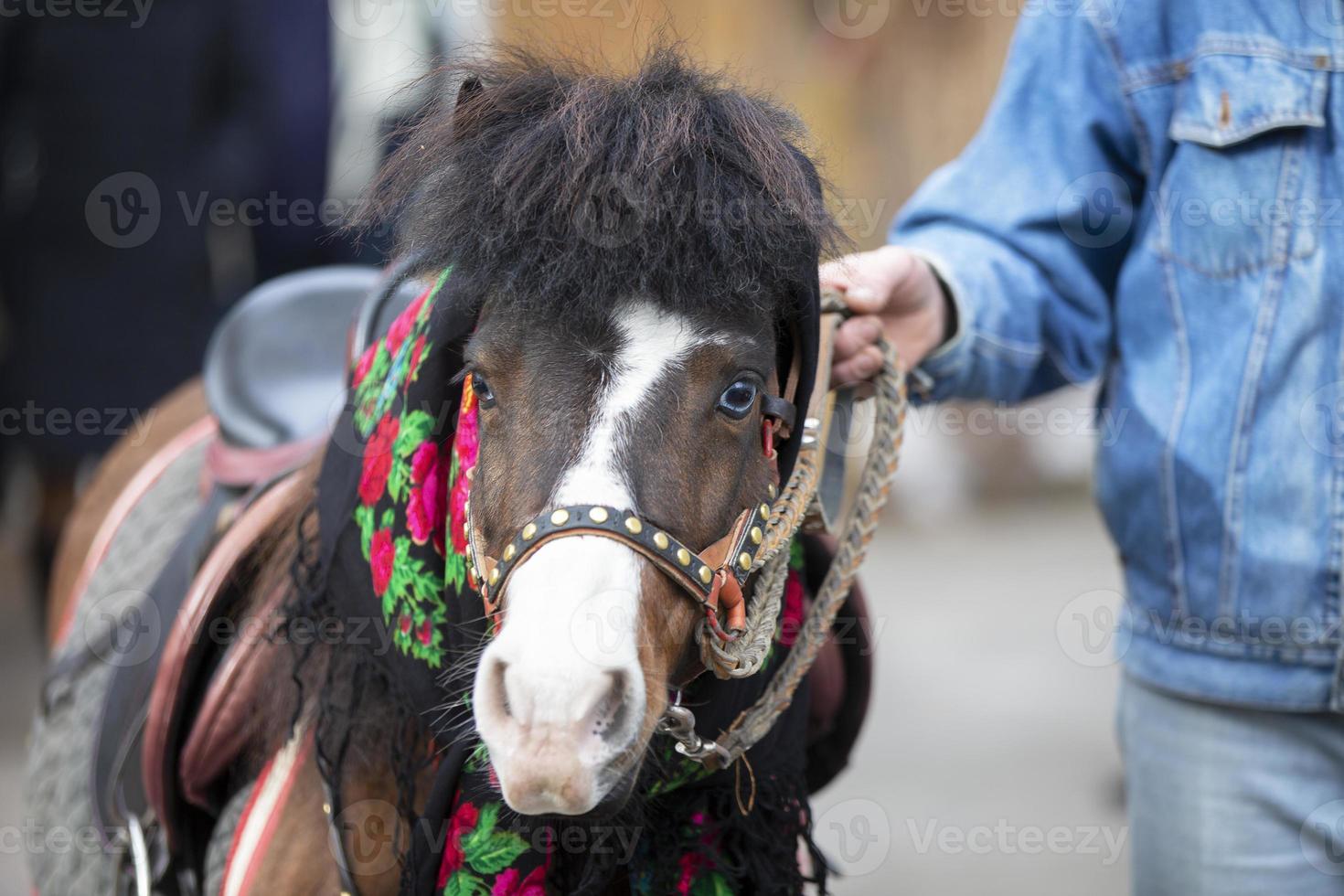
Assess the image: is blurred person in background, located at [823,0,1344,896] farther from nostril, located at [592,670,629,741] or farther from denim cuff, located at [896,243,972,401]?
nostril, located at [592,670,629,741]

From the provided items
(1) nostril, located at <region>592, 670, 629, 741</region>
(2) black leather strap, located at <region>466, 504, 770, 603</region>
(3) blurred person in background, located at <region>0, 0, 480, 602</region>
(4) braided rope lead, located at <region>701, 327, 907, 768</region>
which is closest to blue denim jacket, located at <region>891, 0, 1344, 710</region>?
(4) braided rope lead, located at <region>701, 327, 907, 768</region>

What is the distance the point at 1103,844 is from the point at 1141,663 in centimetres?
224

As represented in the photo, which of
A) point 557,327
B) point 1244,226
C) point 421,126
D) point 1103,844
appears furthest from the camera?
point 1103,844

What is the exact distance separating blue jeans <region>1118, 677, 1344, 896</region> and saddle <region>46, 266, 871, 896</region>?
1.69 ft

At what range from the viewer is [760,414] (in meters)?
1.38

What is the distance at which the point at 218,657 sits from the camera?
6.23 ft

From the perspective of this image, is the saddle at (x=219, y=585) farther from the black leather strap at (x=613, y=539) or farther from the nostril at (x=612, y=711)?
the nostril at (x=612, y=711)

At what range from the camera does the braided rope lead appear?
1.45 m

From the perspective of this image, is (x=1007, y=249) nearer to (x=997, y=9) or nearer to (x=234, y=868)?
(x=234, y=868)

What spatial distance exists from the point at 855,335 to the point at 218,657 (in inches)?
44.5

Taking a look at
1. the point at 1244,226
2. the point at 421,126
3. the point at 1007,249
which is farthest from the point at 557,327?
the point at 1244,226

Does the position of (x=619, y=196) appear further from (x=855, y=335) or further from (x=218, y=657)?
(x=218, y=657)

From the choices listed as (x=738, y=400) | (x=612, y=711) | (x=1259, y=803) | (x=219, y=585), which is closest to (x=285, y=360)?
(x=219, y=585)

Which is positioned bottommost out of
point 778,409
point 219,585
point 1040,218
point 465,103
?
point 219,585
